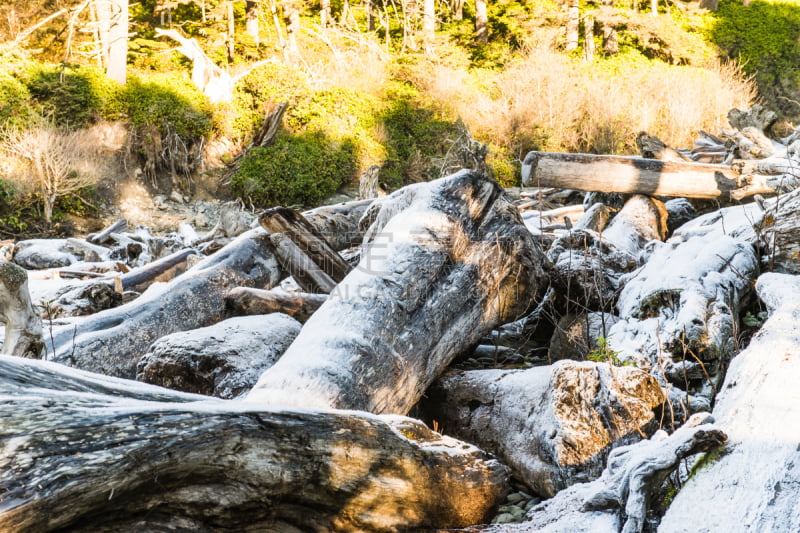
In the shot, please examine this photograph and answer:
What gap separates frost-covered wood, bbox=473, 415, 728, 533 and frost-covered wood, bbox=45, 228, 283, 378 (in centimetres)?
292

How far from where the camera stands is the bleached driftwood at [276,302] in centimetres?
438

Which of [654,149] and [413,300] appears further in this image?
[654,149]

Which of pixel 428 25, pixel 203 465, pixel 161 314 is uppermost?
pixel 428 25

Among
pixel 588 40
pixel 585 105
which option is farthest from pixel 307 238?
pixel 588 40

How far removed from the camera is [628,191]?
685 cm

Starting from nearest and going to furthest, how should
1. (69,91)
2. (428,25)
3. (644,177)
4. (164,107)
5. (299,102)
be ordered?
(644,177) → (69,91) → (164,107) → (299,102) → (428,25)

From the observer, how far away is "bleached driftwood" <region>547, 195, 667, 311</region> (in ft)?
13.7

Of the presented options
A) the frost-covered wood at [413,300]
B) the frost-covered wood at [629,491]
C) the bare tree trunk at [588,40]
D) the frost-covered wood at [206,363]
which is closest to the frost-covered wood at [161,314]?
the frost-covered wood at [206,363]

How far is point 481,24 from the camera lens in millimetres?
22094

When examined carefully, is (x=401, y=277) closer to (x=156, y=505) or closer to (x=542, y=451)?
(x=542, y=451)

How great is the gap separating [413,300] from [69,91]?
13332 mm

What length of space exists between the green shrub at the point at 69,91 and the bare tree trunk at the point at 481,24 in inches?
505

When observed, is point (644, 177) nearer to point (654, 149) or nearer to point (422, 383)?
point (654, 149)

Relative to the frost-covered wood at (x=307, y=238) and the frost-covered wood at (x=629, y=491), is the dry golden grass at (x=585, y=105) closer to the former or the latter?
the frost-covered wood at (x=307, y=238)
